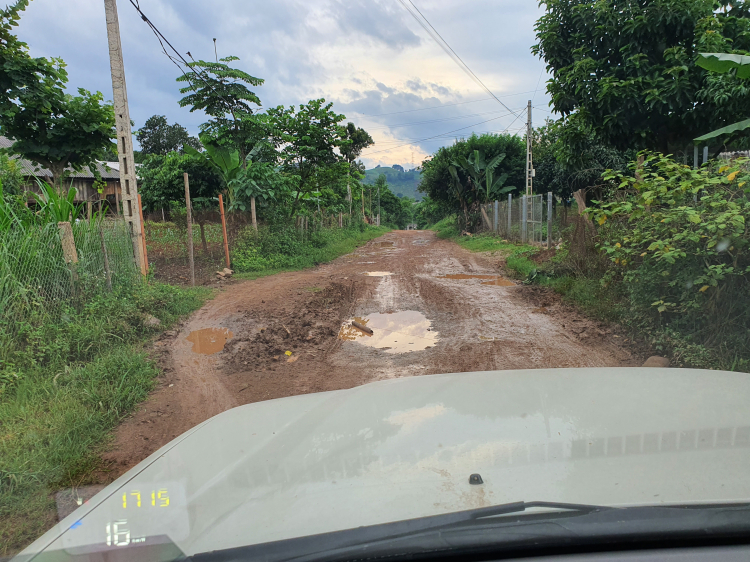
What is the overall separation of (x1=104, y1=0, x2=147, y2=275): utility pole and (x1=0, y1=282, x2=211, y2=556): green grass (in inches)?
71.4

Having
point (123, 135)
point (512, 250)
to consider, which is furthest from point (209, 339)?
point (512, 250)

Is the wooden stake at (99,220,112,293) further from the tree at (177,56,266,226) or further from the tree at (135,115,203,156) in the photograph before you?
the tree at (135,115,203,156)

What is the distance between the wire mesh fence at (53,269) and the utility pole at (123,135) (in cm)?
111

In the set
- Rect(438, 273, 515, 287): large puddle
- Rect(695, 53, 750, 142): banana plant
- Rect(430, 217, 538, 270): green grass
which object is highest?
Rect(695, 53, 750, 142): banana plant

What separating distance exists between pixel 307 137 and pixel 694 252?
40.7 feet

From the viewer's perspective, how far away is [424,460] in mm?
1838

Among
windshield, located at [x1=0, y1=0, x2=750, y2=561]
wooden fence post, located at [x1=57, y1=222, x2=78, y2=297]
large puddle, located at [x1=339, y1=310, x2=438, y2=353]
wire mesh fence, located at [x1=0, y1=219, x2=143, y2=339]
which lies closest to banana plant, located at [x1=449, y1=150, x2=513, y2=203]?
windshield, located at [x1=0, y1=0, x2=750, y2=561]

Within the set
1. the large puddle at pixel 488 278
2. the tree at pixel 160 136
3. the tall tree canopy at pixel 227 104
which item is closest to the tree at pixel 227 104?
the tall tree canopy at pixel 227 104

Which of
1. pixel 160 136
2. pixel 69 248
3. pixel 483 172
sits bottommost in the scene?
pixel 69 248

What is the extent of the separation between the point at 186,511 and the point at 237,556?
40cm

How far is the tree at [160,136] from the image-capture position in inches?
2138

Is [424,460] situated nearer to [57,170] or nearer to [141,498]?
[141,498]

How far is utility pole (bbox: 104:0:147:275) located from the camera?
8508 millimetres

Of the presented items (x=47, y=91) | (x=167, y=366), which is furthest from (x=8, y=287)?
(x=47, y=91)
